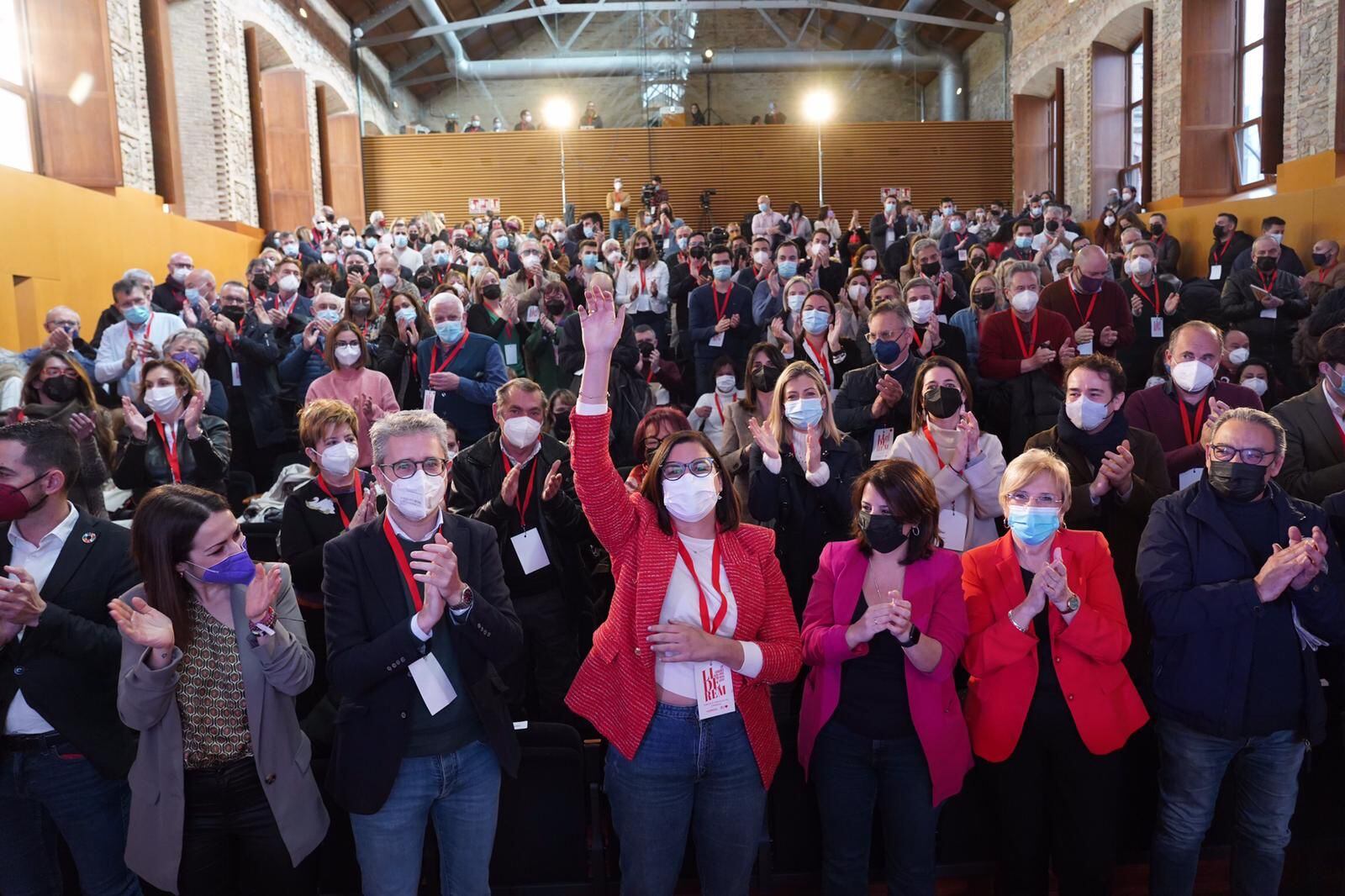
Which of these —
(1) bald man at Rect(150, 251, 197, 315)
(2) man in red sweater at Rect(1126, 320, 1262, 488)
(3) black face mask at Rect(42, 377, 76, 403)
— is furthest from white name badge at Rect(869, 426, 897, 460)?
(1) bald man at Rect(150, 251, 197, 315)

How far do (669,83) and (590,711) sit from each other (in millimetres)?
23956

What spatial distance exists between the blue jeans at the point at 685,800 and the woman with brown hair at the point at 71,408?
272cm

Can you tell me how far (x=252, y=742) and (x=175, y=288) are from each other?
6.16m

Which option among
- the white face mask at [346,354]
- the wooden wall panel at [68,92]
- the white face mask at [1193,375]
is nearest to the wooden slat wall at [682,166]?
the wooden wall panel at [68,92]

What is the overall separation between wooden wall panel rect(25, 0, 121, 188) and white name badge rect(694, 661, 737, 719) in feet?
34.4

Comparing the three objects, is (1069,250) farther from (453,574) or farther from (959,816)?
(453,574)

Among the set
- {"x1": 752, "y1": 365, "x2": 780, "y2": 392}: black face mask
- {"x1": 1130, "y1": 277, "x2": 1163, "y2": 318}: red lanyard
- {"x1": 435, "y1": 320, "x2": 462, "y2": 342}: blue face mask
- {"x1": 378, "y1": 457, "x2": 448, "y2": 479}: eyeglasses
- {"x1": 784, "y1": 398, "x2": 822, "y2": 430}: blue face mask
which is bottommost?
{"x1": 378, "y1": 457, "x2": 448, "y2": 479}: eyeglasses

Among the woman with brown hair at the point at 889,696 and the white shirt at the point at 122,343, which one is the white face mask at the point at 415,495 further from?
the white shirt at the point at 122,343

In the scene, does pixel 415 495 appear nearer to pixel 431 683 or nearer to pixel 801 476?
pixel 431 683

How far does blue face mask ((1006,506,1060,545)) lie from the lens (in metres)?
2.81

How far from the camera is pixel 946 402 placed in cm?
371

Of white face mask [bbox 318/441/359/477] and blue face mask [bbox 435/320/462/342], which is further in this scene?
blue face mask [bbox 435/320/462/342]

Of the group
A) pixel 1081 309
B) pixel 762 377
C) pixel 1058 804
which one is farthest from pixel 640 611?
pixel 1081 309

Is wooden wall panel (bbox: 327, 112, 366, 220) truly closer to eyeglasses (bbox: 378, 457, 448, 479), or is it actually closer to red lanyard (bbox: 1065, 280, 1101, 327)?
red lanyard (bbox: 1065, 280, 1101, 327)
